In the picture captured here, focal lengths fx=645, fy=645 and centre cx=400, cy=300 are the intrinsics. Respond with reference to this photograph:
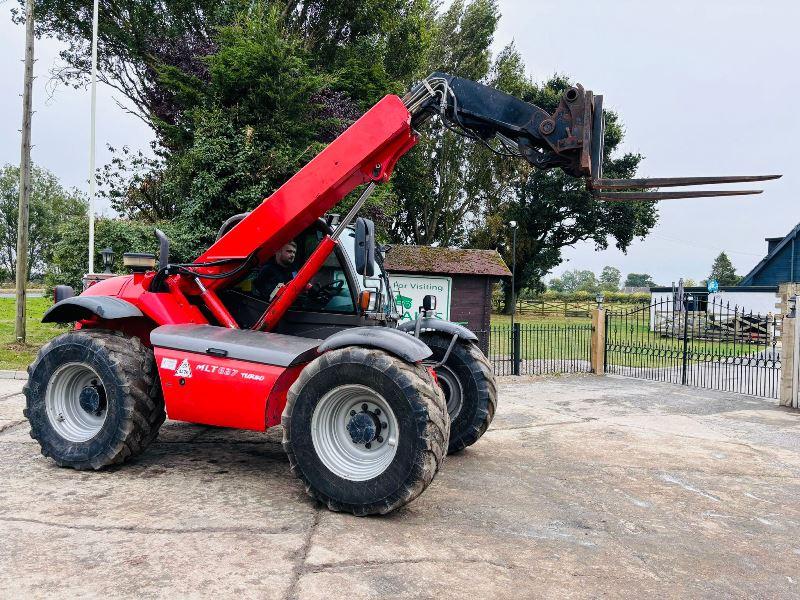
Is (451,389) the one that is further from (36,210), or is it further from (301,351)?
(36,210)

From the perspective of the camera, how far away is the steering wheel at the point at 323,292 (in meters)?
5.89

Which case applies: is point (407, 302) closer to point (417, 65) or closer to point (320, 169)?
point (320, 169)

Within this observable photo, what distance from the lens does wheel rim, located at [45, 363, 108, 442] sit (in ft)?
18.0

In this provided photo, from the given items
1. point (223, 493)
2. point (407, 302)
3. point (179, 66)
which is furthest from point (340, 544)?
point (179, 66)

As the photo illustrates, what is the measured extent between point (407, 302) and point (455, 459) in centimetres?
759

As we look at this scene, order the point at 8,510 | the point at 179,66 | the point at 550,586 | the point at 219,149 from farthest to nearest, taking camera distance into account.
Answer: the point at 179,66, the point at 219,149, the point at 8,510, the point at 550,586

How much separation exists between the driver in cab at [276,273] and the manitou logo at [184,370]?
1131 mm

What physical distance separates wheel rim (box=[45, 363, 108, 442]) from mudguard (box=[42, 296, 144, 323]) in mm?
491

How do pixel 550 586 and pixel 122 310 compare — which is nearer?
pixel 550 586

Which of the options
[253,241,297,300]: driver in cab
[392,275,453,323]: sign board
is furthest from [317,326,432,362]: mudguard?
[392,275,453,323]: sign board

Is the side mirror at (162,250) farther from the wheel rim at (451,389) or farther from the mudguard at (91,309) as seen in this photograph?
the wheel rim at (451,389)

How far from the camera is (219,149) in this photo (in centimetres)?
1694

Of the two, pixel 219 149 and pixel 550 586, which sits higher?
pixel 219 149

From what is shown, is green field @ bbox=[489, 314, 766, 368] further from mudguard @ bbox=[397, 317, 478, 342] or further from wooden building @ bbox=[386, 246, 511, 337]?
mudguard @ bbox=[397, 317, 478, 342]
